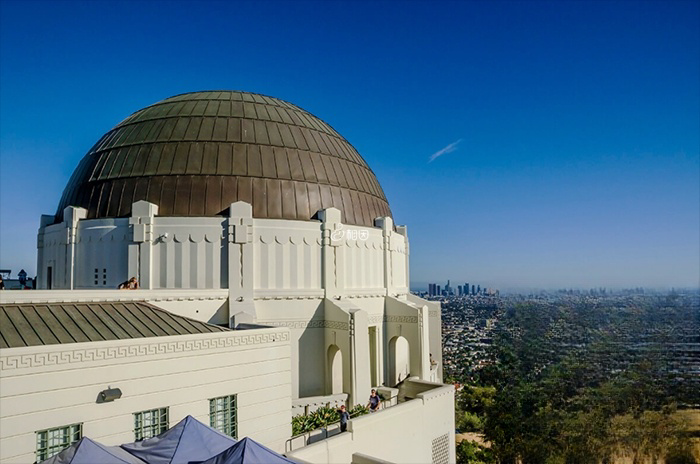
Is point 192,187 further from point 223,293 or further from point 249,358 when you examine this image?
point 249,358

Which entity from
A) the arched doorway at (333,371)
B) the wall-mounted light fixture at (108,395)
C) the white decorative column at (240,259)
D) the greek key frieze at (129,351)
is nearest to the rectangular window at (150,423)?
the wall-mounted light fixture at (108,395)

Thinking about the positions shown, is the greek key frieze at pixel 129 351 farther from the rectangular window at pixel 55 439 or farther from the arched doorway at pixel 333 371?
the arched doorway at pixel 333 371

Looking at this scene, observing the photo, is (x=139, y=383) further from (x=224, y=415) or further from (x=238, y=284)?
(x=238, y=284)

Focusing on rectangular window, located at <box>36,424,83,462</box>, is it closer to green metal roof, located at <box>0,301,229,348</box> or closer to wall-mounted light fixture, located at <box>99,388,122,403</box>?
wall-mounted light fixture, located at <box>99,388,122,403</box>

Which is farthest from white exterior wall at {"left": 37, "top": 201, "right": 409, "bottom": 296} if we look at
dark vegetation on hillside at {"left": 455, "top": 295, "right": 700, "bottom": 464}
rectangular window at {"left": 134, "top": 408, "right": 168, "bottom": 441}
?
dark vegetation on hillside at {"left": 455, "top": 295, "right": 700, "bottom": 464}

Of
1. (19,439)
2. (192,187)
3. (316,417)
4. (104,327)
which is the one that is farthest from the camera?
(192,187)

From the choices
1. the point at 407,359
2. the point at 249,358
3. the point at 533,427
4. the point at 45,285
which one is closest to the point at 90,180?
the point at 45,285
